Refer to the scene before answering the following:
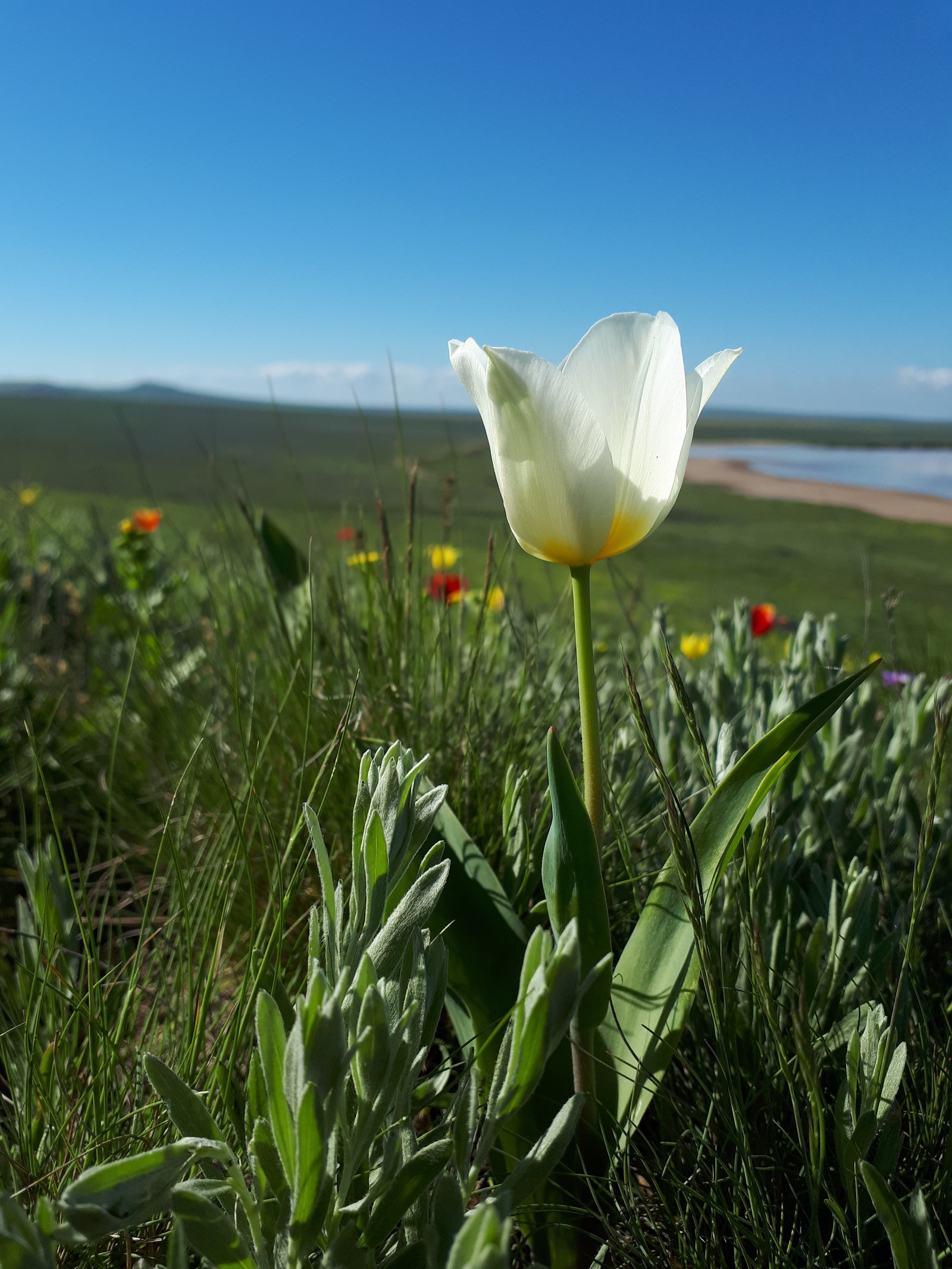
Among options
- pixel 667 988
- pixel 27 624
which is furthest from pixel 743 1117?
pixel 27 624

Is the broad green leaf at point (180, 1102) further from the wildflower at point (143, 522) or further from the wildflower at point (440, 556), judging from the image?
the wildflower at point (143, 522)

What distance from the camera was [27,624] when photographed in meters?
2.99

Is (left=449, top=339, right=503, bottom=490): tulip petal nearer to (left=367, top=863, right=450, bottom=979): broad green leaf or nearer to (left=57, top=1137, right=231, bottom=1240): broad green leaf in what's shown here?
(left=367, top=863, right=450, bottom=979): broad green leaf

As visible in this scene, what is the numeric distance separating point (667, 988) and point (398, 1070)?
0.29 meters

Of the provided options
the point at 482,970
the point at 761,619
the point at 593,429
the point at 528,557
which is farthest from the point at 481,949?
the point at 528,557

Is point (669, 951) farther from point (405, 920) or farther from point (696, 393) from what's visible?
point (696, 393)

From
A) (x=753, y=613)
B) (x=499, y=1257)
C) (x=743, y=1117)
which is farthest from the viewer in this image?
(x=753, y=613)

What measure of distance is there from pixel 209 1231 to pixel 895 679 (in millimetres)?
1899

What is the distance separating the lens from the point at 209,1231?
1.93 ft

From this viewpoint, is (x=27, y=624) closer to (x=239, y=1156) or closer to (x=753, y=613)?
(x=753, y=613)

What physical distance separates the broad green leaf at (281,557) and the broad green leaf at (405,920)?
1202 mm

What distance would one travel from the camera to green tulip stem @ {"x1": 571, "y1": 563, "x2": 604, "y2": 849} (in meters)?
→ 0.80

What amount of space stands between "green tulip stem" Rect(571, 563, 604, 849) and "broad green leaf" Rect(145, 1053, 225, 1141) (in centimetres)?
39

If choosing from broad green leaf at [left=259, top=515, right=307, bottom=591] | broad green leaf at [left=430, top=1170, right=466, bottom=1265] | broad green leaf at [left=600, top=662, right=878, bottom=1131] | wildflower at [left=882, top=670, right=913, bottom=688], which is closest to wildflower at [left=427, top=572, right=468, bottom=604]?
broad green leaf at [left=259, top=515, right=307, bottom=591]
